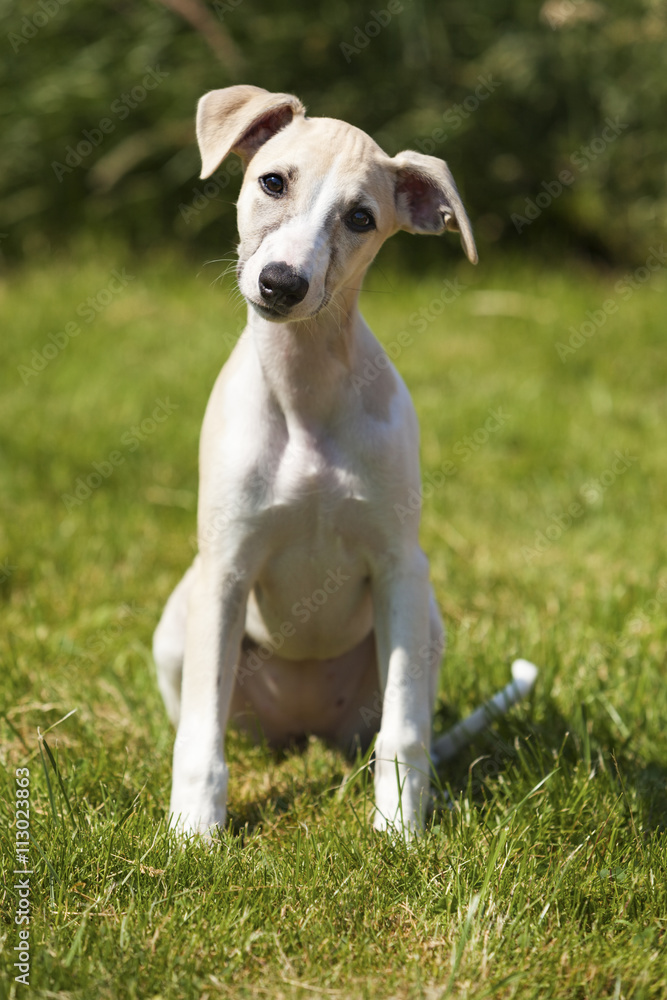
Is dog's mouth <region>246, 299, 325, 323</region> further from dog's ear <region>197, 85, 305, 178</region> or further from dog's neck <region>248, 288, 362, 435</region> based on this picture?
dog's ear <region>197, 85, 305, 178</region>

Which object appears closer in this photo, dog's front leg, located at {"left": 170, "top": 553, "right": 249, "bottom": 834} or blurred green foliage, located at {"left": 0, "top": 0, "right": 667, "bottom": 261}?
dog's front leg, located at {"left": 170, "top": 553, "right": 249, "bottom": 834}

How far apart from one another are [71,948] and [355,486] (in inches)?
53.1

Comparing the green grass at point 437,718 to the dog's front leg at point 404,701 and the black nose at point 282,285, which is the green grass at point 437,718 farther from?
the black nose at point 282,285

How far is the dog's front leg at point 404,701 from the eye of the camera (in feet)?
9.74

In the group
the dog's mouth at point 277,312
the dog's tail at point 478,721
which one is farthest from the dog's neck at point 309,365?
the dog's tail at point 478,721

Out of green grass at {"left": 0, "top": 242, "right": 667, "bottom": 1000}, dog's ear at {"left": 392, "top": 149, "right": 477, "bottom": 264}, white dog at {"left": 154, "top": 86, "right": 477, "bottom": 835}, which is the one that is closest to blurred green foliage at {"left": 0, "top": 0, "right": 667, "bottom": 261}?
green grass at {"left": 0, "top": 242, "right": 667, "bottom": 1000}

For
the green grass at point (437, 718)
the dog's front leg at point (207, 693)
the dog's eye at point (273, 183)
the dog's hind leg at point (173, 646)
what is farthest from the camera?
the dog's hind leg at point (173, 646)

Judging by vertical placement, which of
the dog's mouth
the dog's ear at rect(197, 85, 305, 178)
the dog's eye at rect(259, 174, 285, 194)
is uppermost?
the dog's ear at rect(197, 85, 305, 178)

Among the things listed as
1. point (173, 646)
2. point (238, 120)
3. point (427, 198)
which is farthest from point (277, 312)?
point (173, 646)

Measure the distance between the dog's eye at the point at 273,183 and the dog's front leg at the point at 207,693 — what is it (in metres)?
1.00

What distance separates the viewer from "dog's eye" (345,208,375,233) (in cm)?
283

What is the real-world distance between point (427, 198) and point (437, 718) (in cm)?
175

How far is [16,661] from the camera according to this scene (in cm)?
390

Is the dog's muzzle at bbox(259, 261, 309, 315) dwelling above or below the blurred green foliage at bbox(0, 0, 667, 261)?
above
